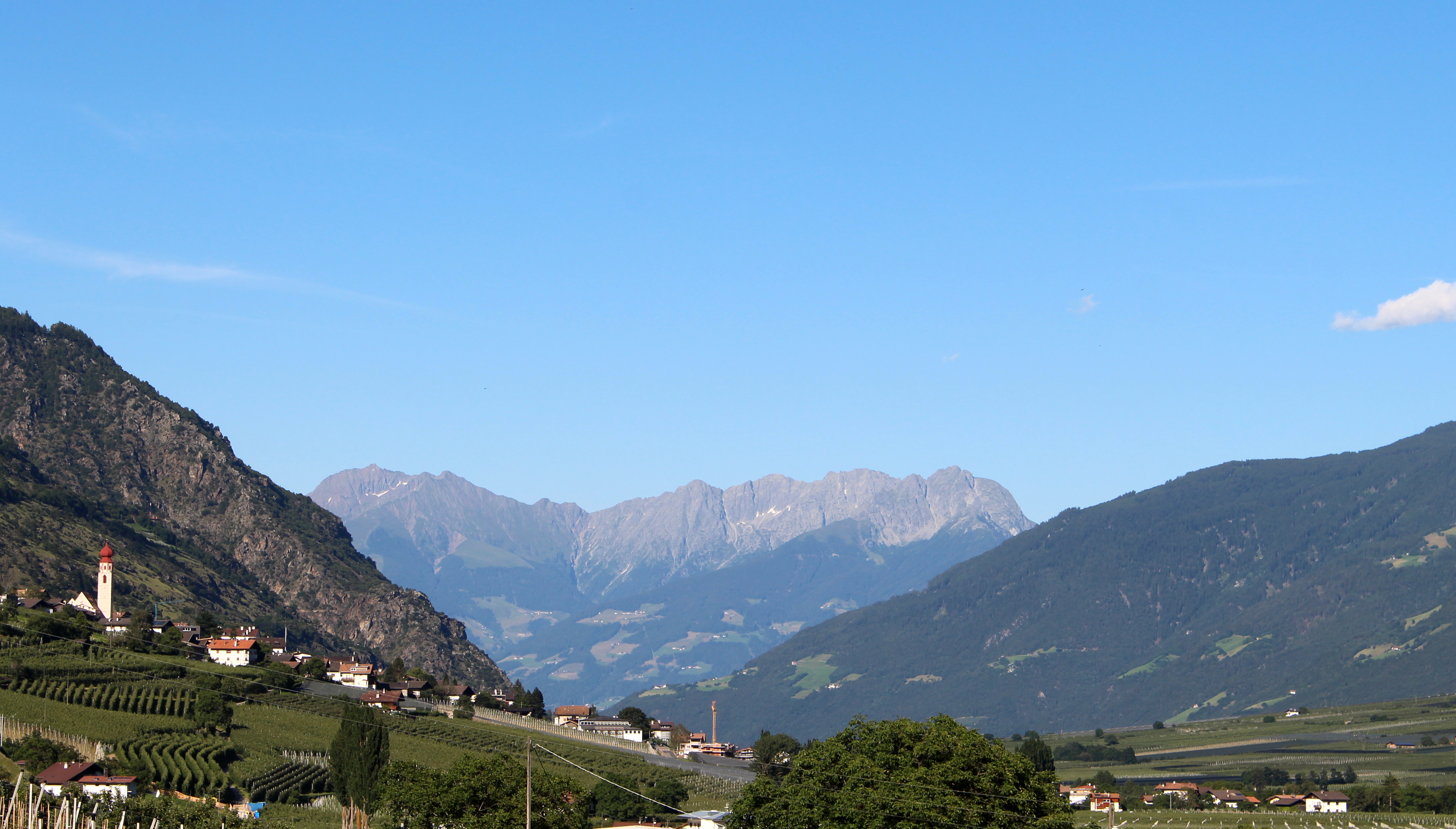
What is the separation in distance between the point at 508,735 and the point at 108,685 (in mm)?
53015

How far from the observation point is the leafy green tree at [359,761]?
370 ft

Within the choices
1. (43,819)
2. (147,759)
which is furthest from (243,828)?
(147,759)

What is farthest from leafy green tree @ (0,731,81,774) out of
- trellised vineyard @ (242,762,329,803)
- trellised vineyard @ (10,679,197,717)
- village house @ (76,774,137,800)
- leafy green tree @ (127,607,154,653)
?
leafy green tree @ (127,607,154,653)

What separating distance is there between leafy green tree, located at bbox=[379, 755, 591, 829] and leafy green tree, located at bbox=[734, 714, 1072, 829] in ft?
39.2

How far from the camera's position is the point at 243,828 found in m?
86.1

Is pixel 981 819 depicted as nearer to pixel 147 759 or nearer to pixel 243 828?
pixel 243 828

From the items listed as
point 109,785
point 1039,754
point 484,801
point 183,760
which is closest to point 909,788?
point 484,801

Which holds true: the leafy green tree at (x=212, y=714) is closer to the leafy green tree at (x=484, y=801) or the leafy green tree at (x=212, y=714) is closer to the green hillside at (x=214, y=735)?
the green hillside at (x=214, y=735)

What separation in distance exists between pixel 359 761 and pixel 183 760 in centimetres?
Result: 2272

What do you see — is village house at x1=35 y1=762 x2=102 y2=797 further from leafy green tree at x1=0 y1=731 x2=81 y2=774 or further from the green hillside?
the green hillside

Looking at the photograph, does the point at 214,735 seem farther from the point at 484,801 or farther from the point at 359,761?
the point at 484,801

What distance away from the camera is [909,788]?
9000 centimetres

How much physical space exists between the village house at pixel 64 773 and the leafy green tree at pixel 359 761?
17760 mm

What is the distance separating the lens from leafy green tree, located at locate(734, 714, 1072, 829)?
8669cm
